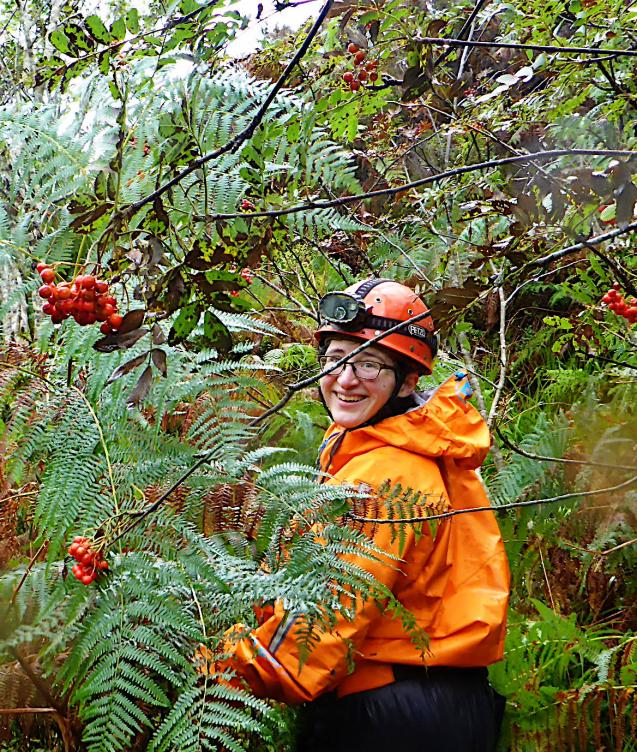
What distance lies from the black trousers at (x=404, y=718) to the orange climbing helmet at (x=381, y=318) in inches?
41.7

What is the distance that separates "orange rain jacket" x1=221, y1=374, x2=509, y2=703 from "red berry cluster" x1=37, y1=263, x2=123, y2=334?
1.09 metres

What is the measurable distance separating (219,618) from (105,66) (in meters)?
1.19

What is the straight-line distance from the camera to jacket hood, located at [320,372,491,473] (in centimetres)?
245

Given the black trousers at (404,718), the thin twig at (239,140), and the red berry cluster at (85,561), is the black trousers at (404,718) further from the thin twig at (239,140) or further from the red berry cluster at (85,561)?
the thin twig at (239,140)

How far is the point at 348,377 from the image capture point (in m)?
2.61

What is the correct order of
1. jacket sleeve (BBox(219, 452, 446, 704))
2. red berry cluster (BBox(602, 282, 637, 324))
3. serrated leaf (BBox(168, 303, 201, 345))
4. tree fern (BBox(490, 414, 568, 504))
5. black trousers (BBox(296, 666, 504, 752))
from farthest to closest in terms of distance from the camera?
tree fern (BBox(490, 414, 568, 504)) < red berry cluster (BBox(602, 282, 637, 324)) < black trousers (BBox(296, 666, 504, 752)) < jacket sleeve (BBox(219, 452, 446, 704)) < serrated leaf (BBox(168, 303, 201, 345))

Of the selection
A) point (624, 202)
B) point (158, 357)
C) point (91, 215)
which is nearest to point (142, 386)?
point (158, 357)

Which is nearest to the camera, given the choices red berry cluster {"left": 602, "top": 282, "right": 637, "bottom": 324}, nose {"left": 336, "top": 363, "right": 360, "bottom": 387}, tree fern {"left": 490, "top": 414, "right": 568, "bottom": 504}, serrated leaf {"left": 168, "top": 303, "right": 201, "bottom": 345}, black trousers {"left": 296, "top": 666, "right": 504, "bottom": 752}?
serrated leaf {"left": 168, "top": 303, "right": 201, "bottom": 345}

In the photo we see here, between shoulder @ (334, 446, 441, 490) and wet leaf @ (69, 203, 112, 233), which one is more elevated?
wet leaf @ (69, 203, 112, 233)

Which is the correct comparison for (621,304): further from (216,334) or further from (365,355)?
(216,334)

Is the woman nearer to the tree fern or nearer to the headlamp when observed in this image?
the headlamp

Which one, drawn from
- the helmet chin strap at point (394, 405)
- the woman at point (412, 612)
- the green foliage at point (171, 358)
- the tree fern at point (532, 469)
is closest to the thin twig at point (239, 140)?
the green foliage at point (171, 358)

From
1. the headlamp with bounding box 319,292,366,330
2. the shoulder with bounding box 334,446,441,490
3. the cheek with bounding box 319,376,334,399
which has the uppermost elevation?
the headlamp with bounding box 319,292,366,330

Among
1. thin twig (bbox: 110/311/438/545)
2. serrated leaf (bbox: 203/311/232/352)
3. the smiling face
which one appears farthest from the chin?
serrated leaf (bbox: 203/311/232/352)
